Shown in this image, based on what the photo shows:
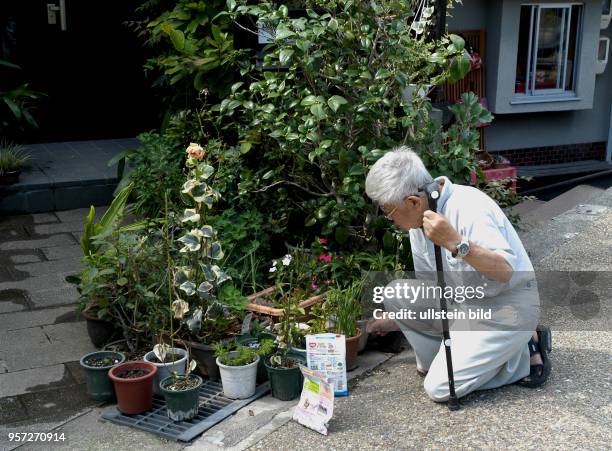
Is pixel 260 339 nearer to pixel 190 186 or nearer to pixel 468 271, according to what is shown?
pixel 190 186

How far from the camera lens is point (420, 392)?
15.6 feet

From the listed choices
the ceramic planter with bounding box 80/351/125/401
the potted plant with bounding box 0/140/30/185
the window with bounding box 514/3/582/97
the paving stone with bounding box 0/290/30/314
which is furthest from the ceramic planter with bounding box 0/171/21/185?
the window with bounding box 514/3/582/97

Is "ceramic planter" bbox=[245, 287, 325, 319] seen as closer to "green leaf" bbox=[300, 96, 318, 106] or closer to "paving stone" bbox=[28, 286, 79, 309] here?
"green leaf" bbox=[300, 96, 318, 106]

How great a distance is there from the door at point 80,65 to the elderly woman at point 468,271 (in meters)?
5.70

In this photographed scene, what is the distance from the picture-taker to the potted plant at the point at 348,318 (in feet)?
16.2

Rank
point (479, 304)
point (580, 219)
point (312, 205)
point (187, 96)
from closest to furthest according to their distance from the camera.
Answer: point (479, 304) < point (312, 205) < point (187, 96) < point (580, 219)

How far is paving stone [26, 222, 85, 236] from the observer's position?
7316 mm

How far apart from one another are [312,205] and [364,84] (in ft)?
2.97

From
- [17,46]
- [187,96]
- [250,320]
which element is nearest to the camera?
[250,320]

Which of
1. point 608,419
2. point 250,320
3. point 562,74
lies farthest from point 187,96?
point 562,74

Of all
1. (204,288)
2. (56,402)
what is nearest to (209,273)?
(204,288)

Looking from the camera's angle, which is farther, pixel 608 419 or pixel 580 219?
pixel 580 219

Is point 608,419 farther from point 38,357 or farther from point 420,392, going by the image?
point 38,357

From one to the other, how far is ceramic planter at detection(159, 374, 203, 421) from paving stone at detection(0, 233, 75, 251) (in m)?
3.02
